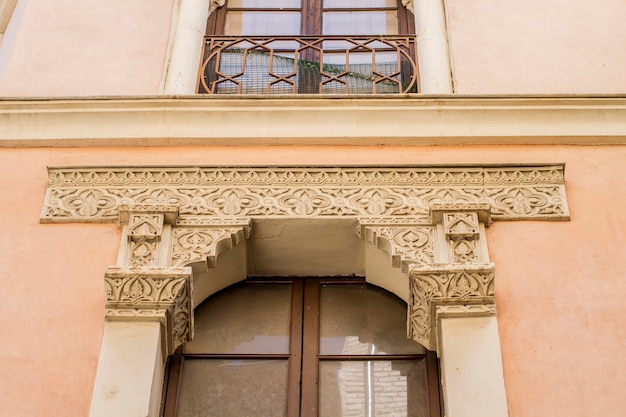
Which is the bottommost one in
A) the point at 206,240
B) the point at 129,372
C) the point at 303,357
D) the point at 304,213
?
the point at 129,372

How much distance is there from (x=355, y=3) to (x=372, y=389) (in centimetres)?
316

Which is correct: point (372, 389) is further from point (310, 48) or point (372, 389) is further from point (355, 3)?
point (355, 3)

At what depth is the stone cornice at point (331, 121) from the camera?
224 inches

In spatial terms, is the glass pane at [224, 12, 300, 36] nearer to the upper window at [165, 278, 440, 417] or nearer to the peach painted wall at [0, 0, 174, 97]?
the peach painted wall at [0, 0, 174, 97]

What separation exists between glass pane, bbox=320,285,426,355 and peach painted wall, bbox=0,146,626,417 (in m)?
0.60

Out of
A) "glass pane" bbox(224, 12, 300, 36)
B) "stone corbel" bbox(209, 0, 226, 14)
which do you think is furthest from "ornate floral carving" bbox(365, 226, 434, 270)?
"stone corbel" bbox(209, 0, 226, 14)

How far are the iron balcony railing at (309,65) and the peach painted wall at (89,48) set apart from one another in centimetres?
36

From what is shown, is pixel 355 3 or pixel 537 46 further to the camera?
pixel 355 3

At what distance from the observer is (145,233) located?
16.8 feet

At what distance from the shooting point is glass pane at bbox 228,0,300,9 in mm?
7047

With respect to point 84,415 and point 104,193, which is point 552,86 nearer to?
point 104,193

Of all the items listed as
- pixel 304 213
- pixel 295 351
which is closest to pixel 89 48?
pixel 304 213

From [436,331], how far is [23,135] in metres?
2.65

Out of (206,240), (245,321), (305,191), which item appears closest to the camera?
(206,240)
